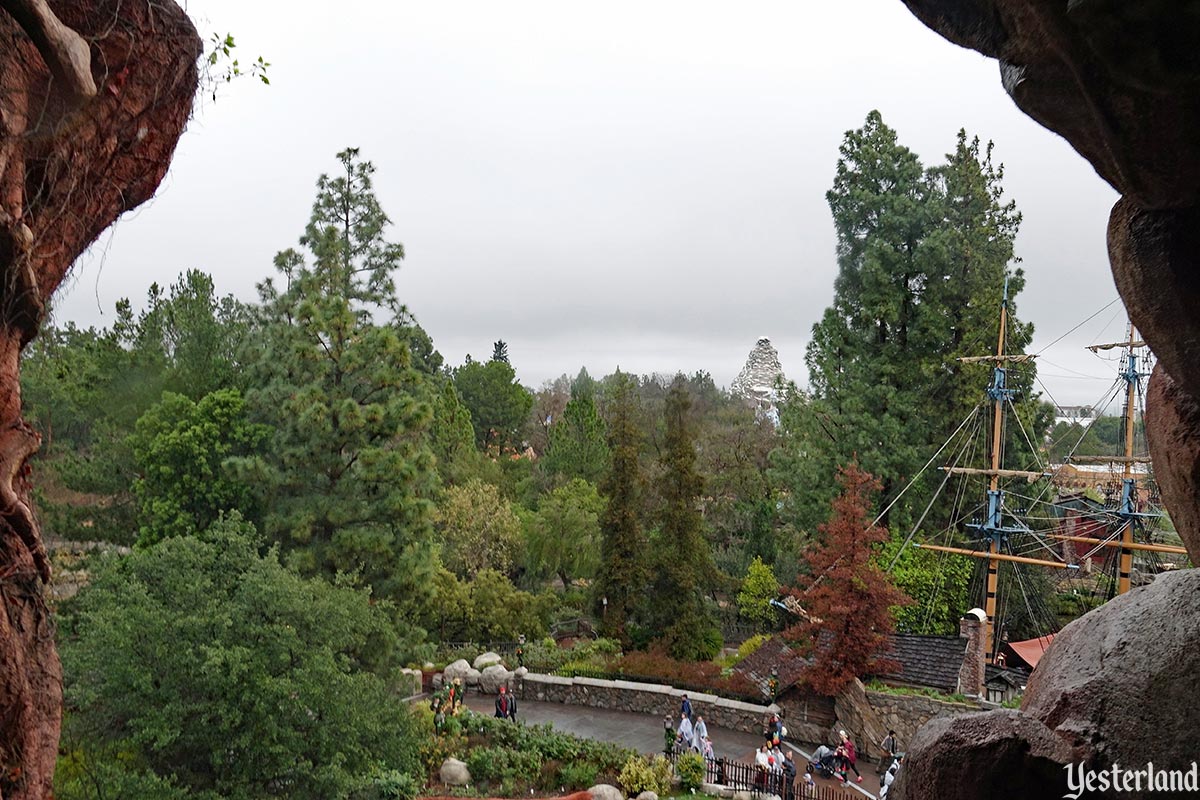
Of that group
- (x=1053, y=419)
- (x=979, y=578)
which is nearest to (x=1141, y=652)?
(x=979, y=578)

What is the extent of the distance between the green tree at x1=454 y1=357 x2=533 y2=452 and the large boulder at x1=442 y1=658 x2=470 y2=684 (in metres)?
29.7

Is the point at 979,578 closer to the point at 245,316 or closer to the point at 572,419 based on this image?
the point at 572,419

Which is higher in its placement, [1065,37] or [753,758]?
[1065,37]

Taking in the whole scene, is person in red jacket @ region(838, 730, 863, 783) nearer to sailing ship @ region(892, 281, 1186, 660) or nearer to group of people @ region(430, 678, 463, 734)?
sailing ship @ region(892, 281, 1186, 660)

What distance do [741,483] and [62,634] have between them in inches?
993

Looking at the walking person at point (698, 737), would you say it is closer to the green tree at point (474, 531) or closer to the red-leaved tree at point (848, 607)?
the red-leaved tree at point (848, 607)

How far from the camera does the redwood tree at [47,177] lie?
213 inches

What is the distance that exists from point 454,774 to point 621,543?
1060 centimetres

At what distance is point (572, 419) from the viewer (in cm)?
4188

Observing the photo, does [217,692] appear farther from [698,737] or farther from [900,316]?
[900,316]

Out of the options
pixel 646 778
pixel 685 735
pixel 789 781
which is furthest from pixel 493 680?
pixel 789 781

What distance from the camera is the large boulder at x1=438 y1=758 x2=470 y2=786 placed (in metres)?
15.9

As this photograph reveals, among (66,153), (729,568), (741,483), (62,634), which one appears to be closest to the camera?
(66,153)

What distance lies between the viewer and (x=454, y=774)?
16.0m
